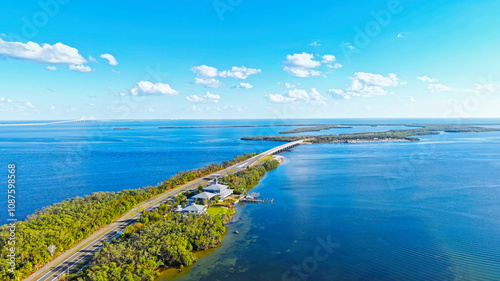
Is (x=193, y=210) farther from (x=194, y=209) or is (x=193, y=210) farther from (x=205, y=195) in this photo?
(x=205, y=195)

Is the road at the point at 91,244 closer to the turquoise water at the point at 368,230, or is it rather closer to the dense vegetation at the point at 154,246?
the dense vegetation at the point at 154,246

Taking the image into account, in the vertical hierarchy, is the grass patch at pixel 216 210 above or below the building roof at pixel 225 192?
below

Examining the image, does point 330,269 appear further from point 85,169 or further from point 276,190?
point 85,169

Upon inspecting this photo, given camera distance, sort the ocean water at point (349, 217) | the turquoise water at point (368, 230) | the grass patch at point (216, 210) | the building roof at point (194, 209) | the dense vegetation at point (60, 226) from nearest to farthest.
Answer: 1. the dense vegetation at point (60, 226)
2. the turquoise water at point (368, 230)
3. the ocean water at point (349, 217)
4. the building roof at point (194, 209)
5. the grass patch at point (216, 210)

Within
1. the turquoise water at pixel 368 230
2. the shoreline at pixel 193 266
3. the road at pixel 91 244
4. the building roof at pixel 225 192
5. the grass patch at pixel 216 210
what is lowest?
the shoreline at pixel 193 266

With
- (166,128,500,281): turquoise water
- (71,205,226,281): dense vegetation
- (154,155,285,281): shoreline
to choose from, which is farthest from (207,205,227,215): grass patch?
(71,205,226,281): dense vegetation

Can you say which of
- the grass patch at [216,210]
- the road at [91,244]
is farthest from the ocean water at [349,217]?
the road at [91,244]
